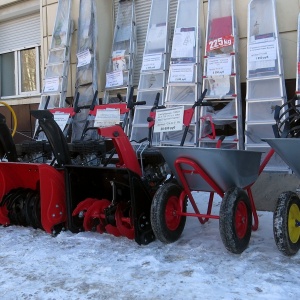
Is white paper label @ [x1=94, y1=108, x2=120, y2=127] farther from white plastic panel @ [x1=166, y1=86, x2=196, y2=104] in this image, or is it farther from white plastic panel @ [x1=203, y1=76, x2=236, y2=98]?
white plastic panel @ [x1=203, y1=76, x2=236, y2=98]

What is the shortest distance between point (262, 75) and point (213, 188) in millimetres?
2453

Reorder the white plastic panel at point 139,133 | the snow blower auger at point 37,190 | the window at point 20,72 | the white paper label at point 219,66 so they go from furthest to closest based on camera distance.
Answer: the window at point 20,72
the white plastic panel at point 139,133
the white paper label at point 219,66
the snow blower auger at point 37,190

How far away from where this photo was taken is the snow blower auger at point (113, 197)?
3412mm

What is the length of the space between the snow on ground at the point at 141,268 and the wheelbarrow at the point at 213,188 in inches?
6.8

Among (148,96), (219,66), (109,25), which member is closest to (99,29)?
(109,25)

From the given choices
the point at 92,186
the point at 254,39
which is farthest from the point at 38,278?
the point at 254,39

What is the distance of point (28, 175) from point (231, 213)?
7.26ft

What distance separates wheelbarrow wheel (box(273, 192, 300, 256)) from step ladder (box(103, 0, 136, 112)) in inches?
163

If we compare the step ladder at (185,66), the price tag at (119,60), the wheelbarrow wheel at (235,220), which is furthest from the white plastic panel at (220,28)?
the wheelbarrow wheel at (235,220)

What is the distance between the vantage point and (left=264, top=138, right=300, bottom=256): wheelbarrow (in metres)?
2.84

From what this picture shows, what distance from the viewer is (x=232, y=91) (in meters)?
5.51

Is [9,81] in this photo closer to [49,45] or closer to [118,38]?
[49,45]

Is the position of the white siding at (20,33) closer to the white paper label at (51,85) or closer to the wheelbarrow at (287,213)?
the white paper label at (51,85)

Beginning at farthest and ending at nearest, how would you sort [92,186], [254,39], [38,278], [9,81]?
[9,81] < [254,39] < [92,186] < [38,278]
